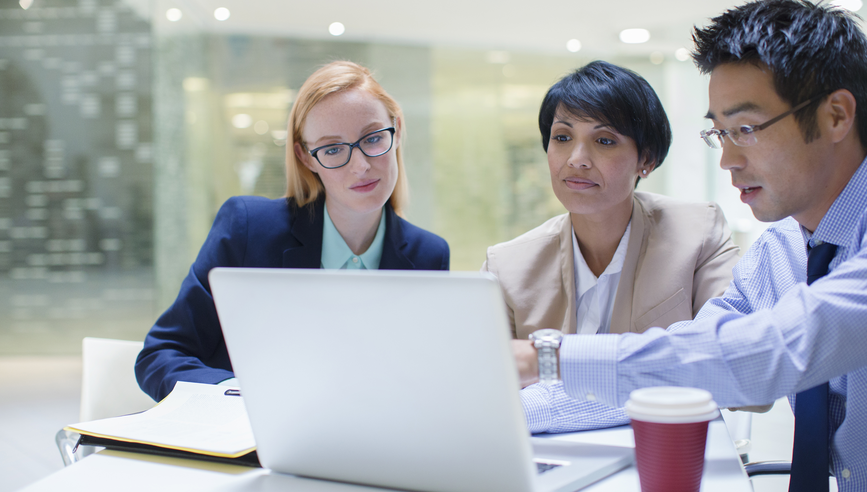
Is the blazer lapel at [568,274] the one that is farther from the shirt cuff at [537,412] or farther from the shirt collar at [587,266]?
the shirt cuff at [537,412]

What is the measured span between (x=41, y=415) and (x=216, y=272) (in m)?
3.93

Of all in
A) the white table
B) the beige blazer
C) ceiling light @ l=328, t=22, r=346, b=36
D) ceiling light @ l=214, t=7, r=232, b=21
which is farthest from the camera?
ceiling light @ l=328, t=22, r=346, b=36

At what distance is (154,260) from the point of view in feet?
17.4

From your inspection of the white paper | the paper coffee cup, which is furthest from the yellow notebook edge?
the paper coffee cup

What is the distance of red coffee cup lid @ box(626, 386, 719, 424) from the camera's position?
71 centimetres

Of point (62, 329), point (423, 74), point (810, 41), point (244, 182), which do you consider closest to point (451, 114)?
point (423, 74)

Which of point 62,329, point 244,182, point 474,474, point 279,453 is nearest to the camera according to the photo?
point 474,474

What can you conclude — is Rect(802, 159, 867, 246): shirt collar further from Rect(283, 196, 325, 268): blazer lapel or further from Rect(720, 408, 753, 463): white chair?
Rect(283, 196, 325, 268): blazer lapel

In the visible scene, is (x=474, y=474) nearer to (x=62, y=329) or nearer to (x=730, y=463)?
(x=730, y=463)

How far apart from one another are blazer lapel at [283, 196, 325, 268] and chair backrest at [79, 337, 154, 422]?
51 centimetres

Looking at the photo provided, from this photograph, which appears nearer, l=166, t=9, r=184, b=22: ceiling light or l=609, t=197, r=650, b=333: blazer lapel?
l=609, t=197, r=650, b=333: blazer lapel

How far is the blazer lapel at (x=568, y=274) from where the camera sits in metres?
1.82

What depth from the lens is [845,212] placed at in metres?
1.19

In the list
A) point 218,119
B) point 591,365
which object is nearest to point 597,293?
point 591,365
